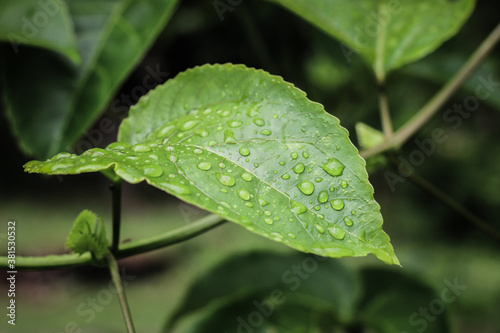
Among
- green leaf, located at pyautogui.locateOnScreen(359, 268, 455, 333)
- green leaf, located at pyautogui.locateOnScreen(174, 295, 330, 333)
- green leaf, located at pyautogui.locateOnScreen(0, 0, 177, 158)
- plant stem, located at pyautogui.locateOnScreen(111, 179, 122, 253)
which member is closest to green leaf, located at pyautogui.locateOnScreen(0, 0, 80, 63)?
green leaf, located at pyautogui.locateOnScreen(0, 0, 177, 158)

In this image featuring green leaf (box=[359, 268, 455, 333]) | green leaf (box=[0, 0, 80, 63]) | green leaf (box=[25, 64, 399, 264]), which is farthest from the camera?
green leaf (box=[359, 268, 455, 333])

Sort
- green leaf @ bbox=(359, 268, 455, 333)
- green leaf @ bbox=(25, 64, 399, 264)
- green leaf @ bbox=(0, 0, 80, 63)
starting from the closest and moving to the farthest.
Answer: green leaf @ bbox=(25, 64, 399, 264), green leaf @ bbox=(0, 0, 80, 63), green leaf @ bbox=(359, 268, 455, 333)

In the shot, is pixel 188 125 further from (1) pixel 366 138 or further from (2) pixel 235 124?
(1) pixel 366 138

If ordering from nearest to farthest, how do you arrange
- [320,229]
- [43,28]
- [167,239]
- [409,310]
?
[320,229] → [167,239] → [43,28] → [409,310]

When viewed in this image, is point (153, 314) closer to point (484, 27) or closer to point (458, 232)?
point (458, 232)

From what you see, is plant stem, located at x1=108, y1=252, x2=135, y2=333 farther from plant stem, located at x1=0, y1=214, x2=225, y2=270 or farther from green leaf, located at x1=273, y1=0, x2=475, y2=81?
green leaf, located at x1=273, y1=0, x2=475, y2=81

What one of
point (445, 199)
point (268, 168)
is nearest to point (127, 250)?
point (268, 168)

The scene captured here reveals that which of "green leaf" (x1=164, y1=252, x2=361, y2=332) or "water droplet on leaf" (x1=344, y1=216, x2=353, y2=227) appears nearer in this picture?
"water droplet on leaf" (x1=344, y1=216, x2=353, y2=227)
